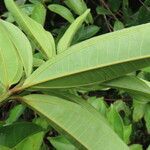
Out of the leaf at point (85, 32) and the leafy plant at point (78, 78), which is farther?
the leaf at point (85, 32)

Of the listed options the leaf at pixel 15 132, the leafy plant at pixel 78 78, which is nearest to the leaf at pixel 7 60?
the leafy plant at pixel 78 78

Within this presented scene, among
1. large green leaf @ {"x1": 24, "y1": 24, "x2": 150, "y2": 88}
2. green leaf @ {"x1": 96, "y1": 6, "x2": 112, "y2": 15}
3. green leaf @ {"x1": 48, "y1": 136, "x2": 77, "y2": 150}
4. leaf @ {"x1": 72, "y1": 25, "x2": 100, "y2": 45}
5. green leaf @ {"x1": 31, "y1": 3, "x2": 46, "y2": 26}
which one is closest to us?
large green leaf @ {"x1": 24, "y1": 24, "x2": 150, "y2": 88}

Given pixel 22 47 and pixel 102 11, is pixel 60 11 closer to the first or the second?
pixel 102 11

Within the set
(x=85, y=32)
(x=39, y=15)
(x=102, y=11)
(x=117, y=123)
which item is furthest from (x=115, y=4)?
(x=117, y=123)

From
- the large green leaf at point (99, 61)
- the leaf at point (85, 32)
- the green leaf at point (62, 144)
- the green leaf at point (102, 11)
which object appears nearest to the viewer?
the large green leaf at point (99, 61)

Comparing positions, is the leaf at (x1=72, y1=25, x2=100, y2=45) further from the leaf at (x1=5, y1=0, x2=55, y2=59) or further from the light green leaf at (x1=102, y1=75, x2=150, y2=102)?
the light green leaf at (x1=102, y1=75, x2=150, y2=102)

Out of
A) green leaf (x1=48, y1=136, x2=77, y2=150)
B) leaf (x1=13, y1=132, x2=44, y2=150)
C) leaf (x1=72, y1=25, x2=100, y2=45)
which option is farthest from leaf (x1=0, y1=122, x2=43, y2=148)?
leaf (x1=72, y1=25, x2=100, y2=45)

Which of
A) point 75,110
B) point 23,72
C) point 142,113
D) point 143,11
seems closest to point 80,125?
point 75,110

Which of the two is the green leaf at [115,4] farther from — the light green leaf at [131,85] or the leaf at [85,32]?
the light green leaf at [131,85]
